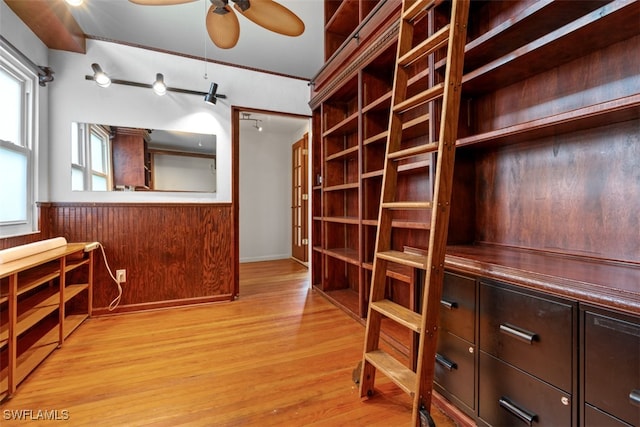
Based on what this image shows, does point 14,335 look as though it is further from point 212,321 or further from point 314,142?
point 314,142

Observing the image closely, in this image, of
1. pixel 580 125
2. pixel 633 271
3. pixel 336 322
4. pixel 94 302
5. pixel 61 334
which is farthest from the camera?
pixel 94 302

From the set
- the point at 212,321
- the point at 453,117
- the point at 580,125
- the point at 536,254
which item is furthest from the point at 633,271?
the point at 212,321

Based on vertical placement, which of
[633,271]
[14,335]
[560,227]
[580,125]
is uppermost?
[580,125]

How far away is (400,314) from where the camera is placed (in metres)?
1.28

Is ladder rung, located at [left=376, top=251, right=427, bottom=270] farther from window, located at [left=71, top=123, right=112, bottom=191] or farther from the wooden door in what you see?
the wooden door

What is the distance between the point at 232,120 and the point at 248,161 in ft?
7.54

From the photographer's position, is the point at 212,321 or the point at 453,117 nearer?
the point at 453,117

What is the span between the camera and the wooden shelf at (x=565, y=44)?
96 centimetres

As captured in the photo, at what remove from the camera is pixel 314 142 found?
3369mm

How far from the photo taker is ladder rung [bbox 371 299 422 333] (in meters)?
1.18

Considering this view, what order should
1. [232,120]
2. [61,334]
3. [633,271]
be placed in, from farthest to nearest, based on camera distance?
[232,120]
[61,334]
[633,271]

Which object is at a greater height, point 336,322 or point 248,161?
point 248,161

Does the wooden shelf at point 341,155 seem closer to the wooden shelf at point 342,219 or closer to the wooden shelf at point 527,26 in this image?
the wooden shelf at point 342,219

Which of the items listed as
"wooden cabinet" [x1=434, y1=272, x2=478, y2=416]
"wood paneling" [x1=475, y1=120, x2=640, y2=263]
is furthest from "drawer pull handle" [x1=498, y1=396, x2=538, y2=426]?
"wood paneling" [x1=475, y1=120, x2=640, y2=263]
